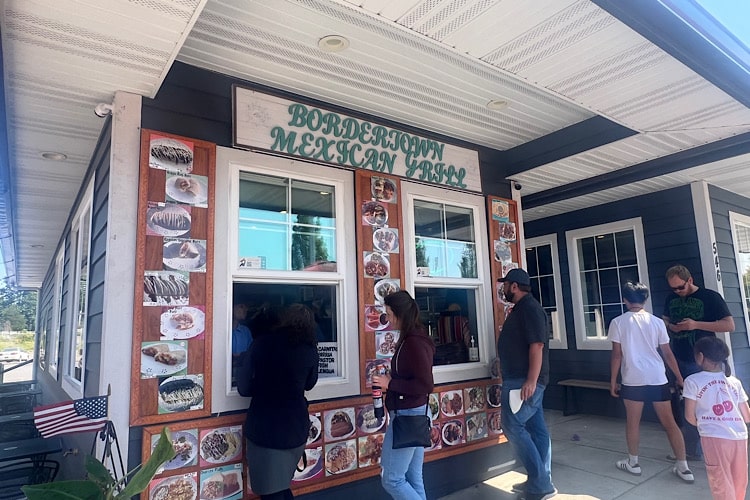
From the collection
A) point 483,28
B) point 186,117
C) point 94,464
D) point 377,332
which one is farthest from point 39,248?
point 483,28

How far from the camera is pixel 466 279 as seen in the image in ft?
13.3

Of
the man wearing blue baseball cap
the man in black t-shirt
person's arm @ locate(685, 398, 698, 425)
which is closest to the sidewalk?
the man wearing blue baseball cap

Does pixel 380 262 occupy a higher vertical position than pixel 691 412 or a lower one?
higher

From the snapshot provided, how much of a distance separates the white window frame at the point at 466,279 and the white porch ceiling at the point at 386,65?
0.56m

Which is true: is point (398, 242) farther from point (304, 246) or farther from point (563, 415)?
point (563, 415)

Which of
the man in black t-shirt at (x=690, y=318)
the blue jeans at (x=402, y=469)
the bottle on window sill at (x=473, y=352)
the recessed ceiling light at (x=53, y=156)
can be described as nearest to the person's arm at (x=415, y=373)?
the blue jeans at (x=402, y=469)

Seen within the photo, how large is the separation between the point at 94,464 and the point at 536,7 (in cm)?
266

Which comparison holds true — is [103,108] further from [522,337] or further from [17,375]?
[17,375]

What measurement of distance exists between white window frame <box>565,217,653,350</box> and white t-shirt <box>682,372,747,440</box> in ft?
9.85

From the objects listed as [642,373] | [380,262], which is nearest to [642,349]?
[642,373]

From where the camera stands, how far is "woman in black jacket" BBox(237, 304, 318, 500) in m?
2.48

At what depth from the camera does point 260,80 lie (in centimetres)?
306

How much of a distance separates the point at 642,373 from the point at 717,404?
3.59 ft

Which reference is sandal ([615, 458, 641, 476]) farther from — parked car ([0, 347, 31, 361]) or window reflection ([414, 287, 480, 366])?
parked car ([0, 347, 31, 361])
